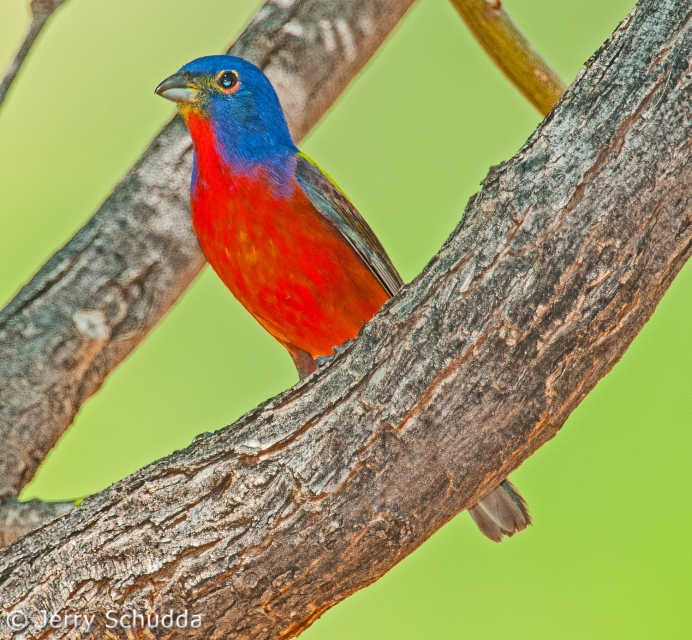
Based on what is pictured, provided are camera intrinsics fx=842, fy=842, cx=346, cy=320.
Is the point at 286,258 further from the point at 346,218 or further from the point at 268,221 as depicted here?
the point at 346,218

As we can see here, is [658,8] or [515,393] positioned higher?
[658,8]

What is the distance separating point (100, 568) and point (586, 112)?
184cm

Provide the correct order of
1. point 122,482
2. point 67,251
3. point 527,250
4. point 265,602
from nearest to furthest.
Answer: point 527,250, point 265,602, point 122,482, point 67,251

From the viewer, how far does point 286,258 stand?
3678 mm

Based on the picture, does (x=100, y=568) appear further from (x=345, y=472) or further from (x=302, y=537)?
(x=345, y=472)

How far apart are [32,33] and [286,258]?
1.33 metres

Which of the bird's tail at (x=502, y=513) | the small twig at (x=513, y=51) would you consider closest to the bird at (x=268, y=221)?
the bird's tail at (x=502, y=513)

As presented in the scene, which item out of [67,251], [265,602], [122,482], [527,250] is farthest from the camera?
[67,251]

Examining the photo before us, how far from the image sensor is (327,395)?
2387 mm

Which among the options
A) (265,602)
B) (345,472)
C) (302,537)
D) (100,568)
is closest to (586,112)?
(345,472)

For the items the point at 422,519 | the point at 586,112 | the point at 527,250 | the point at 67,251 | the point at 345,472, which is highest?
the point at 67,251

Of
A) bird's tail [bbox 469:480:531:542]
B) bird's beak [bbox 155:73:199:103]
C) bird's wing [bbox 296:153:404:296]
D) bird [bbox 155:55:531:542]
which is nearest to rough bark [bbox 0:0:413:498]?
bird [bbox 155:55:531:542]

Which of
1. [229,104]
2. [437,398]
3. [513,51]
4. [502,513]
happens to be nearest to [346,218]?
[229,104]

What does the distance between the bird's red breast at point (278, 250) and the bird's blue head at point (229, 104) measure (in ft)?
0.17
